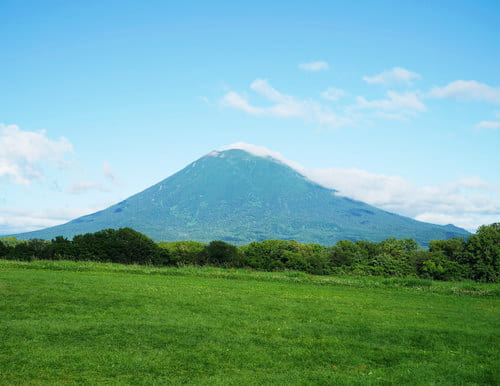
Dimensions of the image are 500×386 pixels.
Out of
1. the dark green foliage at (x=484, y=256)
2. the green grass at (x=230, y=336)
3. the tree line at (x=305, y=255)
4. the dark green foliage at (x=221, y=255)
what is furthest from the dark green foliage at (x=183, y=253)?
the dark green foliage at (x=484, y=256)

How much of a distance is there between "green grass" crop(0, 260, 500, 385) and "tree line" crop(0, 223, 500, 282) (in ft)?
56.4

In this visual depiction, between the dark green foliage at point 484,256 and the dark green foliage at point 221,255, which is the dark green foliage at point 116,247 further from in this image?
the dark green foliage at point 484,256

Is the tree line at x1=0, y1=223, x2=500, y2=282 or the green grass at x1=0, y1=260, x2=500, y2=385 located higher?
the tree line at x1=0, y1=223, x2=500, y2=282

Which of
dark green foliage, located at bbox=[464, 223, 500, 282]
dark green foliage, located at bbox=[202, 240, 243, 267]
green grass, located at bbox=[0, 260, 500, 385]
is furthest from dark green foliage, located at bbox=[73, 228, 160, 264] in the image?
dark green foliage, located at bbox=[464, 223, 500, 282]

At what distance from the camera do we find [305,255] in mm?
41625

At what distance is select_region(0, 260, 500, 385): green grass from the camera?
8.91 meters

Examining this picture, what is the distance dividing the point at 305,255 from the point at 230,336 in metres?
30.8

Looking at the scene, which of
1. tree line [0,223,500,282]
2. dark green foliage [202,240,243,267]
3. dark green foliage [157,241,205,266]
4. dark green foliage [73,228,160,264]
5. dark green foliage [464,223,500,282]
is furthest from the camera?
dark green foliage [157,241,205,266]

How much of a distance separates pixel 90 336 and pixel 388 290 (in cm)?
1679

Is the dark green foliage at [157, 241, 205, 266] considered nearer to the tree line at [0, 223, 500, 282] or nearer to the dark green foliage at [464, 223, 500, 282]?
the tree line at [0, 223, 500, 282]

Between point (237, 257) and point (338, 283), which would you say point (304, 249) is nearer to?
point (237, 257)

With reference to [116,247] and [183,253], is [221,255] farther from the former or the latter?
[116,247]

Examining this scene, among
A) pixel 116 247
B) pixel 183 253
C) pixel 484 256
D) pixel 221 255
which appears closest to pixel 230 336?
pixel 221 255

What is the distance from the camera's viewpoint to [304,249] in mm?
44719
